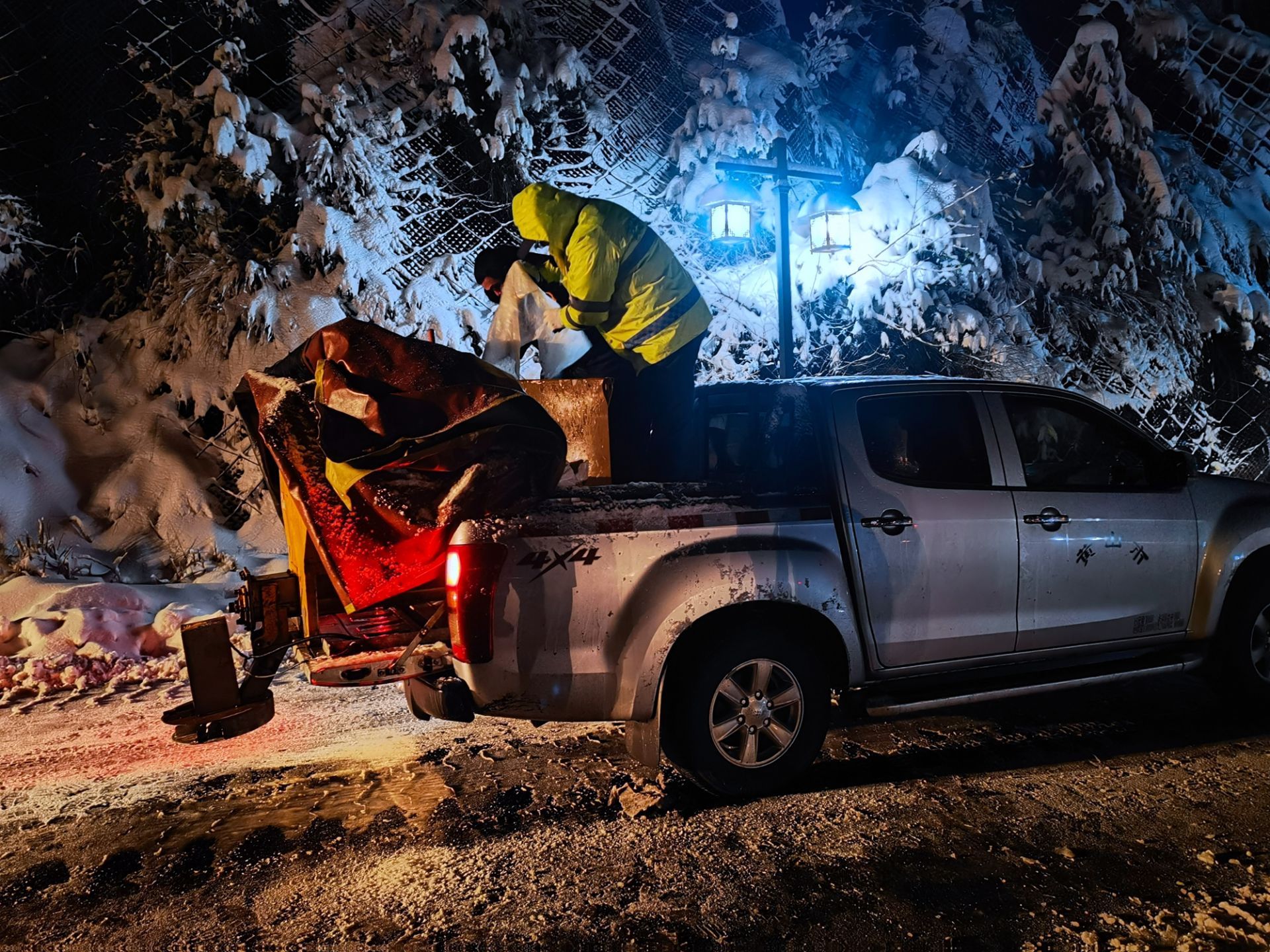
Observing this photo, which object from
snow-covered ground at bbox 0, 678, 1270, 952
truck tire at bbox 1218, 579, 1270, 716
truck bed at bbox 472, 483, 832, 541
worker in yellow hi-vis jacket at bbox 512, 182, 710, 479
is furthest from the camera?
worker in yellow hi-vis jacket at bbox 512, 182, 710, 479

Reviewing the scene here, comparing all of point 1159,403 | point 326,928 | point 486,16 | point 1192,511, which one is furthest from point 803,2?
point 326,928

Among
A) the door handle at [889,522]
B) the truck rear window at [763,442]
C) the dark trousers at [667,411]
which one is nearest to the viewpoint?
the door handle at [889,522]

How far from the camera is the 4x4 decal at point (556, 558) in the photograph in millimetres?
3250

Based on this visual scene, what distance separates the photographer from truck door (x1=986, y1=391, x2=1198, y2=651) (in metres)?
4.10

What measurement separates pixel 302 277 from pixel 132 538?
3.35m

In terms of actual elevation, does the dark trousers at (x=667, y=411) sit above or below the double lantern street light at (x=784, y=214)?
below

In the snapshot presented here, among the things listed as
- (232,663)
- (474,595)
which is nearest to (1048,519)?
(474,595)

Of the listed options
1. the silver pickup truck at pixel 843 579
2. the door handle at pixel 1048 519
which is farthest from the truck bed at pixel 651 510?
the door handle at pixel 1048 519

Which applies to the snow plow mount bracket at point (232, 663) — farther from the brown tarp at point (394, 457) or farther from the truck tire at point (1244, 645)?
the truck tire at point (1244, 645)

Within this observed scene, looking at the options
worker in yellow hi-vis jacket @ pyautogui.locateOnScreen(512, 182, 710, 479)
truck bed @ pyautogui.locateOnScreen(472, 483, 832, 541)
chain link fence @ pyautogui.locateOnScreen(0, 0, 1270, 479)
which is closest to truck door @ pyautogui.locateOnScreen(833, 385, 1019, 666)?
truck bed @ pyautogui.locateOnScreen(472, 483, 832, 541)

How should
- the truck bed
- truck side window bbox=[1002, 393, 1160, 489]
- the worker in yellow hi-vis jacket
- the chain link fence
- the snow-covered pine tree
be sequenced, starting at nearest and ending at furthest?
the truck bed → truck side window bbox=[1002, 393, 1160, 489] → the worker in yellow hi-vis jacket → the chain link fence → the snow-covered pine tree

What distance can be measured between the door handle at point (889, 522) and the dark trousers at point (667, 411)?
1416 mm

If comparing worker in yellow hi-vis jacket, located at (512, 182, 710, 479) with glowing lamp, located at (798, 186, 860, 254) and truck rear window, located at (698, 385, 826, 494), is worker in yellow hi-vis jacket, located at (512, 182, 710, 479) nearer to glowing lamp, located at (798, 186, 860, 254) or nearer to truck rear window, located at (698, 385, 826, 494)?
truck rear window, located at (698, 385, 826, 494)

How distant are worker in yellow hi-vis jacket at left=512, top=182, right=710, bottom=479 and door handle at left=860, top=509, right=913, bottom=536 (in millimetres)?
1549
